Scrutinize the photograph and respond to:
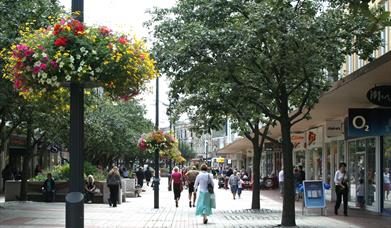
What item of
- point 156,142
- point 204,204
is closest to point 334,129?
point 156,142

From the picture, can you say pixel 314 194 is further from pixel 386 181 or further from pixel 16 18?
pixel 16 18

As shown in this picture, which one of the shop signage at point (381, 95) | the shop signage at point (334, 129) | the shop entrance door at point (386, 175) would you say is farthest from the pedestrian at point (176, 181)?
the shop signage at point (381, 95)

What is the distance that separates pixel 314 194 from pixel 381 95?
4.47m

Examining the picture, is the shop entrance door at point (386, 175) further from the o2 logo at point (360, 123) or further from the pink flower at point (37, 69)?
the pink flower at point (37, 69)

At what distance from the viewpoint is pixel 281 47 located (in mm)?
13633

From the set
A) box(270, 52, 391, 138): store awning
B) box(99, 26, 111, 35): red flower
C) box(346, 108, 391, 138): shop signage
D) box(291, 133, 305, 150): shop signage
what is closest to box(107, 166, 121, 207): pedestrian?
box(270, 52, 391, 138): store awning

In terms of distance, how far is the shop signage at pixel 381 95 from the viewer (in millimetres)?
15969

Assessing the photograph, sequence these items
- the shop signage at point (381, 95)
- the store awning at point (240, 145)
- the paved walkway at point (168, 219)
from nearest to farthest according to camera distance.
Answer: the shop signage at point (381, 95) → the paved walkway at point (168, 219) → the store awning at point (240, 145)

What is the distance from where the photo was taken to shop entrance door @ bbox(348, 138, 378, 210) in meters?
21.7

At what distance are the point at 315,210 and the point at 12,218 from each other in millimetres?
9391

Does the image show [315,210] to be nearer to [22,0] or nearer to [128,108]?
[22,0]

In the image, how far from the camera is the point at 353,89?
57.1ft

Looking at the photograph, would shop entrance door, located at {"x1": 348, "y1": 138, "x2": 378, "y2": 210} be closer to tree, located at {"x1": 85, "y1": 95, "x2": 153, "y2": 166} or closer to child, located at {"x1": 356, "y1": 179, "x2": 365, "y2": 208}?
child, located at {"x1": 356, "y1": 179, "x2": 365, "y2": 208}

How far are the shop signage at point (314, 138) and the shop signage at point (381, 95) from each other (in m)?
14.7
